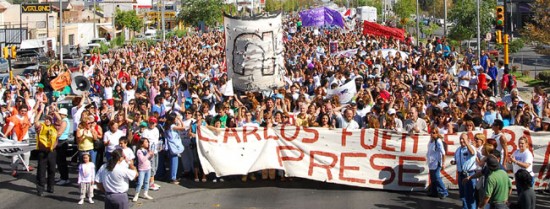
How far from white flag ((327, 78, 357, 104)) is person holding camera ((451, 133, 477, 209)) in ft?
25.5

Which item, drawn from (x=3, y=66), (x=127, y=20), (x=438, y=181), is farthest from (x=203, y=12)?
(x=438, y=181)

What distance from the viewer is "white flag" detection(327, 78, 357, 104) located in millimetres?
20141

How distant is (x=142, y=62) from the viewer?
1233 inches

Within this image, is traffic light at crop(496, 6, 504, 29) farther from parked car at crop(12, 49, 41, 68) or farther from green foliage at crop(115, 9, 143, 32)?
green foliage at crop(115, 9, 143, 32)

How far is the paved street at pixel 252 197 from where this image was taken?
13352mm

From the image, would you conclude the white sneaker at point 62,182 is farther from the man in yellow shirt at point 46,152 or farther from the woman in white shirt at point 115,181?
the woman in white shirt at point 115,181

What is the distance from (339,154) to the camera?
14.5m

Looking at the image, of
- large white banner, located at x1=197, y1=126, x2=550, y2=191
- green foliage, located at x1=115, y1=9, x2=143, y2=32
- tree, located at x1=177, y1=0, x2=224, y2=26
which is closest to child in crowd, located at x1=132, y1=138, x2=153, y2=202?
large white banner, located at x1=197, y1=126, x2=550, y2=191

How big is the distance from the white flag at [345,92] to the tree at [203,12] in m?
47.6

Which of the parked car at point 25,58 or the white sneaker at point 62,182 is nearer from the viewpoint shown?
the white sneaker at point 62,182

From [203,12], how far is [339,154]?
5429 centimetres

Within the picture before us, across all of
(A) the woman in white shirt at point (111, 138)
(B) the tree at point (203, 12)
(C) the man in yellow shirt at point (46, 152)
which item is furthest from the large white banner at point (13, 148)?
(B) the tree at point (203, 12)

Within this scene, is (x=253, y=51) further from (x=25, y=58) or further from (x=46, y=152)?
(x=25, y=58)

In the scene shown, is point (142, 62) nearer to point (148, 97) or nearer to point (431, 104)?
point (148, 97)
